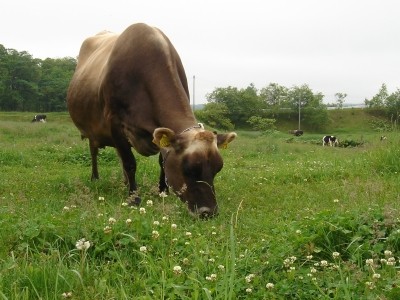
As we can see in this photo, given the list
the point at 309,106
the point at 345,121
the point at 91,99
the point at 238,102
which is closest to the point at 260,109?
the point at 238,102

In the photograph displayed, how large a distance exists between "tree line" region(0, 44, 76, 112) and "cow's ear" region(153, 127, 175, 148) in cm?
8202

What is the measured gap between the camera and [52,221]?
13.2ft

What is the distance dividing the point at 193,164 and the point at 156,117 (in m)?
1.41

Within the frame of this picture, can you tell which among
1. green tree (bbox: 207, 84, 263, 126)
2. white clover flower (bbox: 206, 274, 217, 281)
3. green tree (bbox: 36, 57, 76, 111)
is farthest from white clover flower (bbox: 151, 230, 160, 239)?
green tree (bbox: 36, 57, 76, 111)

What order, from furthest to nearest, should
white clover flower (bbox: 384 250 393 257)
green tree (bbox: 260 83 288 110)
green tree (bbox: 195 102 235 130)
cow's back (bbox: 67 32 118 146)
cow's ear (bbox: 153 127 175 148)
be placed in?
1. green tree (bbox: 260 83 288 110)
2. green tree (bbox: 195 102 235 130)
3. cow's back (bbox: 67 32 118 146)
4. cow's ear (bbox: 153 127 175 148)
5. white clover flower (bbox: 384 250 393 257)

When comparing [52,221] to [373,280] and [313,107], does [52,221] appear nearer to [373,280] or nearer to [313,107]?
[373,280]

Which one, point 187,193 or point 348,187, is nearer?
point 187,193

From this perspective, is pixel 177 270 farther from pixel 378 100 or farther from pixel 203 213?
pixel 378 100

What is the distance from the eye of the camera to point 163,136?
20.0 ft

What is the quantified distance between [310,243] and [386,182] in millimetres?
4548

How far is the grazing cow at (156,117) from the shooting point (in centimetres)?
576

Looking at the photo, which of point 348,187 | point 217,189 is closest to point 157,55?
point 217,189

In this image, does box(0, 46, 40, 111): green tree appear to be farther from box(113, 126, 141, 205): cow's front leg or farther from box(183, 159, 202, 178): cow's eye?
box(183, 159, 202, 178): cow's eye

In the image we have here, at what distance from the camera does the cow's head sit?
567 centimetres
